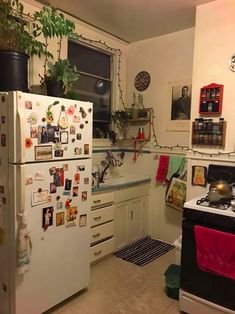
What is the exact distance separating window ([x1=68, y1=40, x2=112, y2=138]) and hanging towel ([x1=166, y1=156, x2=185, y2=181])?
921mm

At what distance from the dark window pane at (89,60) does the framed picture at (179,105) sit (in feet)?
3.01

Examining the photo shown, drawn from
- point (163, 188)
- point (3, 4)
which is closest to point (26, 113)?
point (3, 4)

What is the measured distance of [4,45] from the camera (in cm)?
202

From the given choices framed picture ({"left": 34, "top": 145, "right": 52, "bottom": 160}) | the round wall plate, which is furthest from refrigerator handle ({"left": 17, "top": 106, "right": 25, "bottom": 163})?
the round wall plate

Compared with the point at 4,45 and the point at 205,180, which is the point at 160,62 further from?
the point at 4,45

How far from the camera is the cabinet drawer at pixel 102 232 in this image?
9.01 feet

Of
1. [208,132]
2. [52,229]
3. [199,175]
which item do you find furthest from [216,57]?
[52,229]

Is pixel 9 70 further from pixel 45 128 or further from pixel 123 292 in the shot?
pixel 123 292

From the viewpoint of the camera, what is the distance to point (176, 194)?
122 inches

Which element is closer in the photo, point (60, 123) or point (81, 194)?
point (60, 123)

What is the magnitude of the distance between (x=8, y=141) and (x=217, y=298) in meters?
1.82

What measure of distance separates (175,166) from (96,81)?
1471mm

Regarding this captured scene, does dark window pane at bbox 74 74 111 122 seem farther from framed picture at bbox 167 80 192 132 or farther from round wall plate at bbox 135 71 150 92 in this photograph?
framed picture at bbox 167 80 192 132

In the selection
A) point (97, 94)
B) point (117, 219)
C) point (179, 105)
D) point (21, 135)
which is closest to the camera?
point (21, 135)
